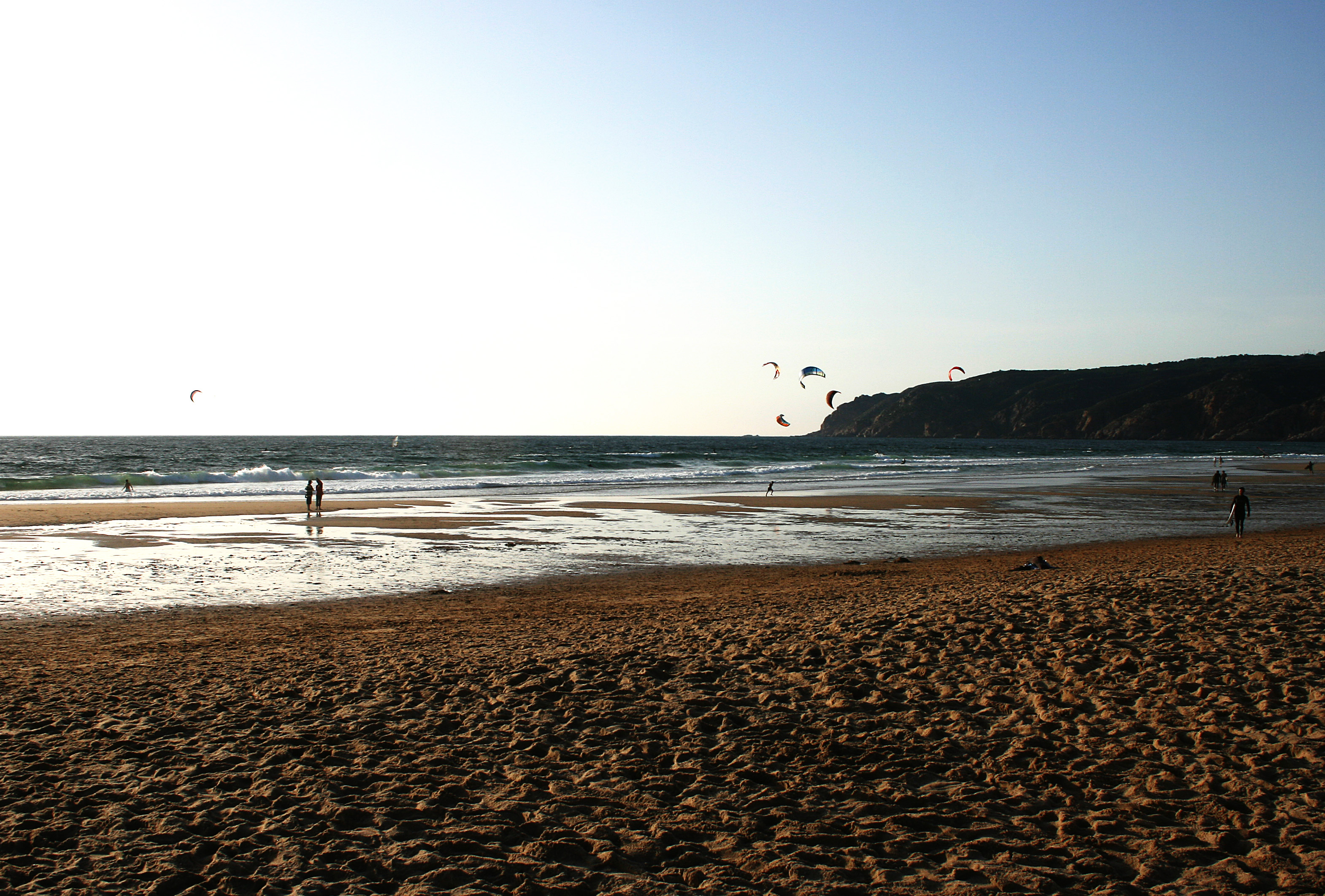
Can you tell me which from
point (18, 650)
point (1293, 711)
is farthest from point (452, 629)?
point (1293, 711)

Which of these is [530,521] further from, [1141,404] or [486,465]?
[1141,404]

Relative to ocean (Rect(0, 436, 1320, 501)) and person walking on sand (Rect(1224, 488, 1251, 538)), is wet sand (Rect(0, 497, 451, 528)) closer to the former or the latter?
ocean (Rect(0, 436, 1320, 501))

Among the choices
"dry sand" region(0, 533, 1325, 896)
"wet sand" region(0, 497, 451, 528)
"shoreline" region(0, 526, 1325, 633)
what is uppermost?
"wet sand" region(0, 497, 451, 528)

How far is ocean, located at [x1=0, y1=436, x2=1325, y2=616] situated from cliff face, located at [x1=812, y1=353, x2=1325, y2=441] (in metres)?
Answer: 102

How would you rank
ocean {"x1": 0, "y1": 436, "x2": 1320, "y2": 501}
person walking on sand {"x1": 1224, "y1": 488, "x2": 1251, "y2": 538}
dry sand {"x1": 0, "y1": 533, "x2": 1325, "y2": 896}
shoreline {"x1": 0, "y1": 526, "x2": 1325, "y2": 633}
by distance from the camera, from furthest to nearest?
1. ocean {"x1": 0, "y1": 436, "x2": 1320, "y2": 501}
2. person walking on sand {"x1": 1224, "y1": 488, "x2": 1251, "y2": 538}
3. shoreline {"x1": 0, "y1": 526, "x2": 1325, "y2": 633}
4. dry sand {"x1": 0, "y1": 533, "x2": 1325, "y2": 896}

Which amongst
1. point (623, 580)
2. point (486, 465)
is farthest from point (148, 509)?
point (486, 465)

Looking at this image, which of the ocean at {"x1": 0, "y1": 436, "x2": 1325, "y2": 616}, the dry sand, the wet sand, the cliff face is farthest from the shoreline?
the cliff face

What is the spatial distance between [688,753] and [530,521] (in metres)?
16.6

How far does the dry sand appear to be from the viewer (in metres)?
3.84

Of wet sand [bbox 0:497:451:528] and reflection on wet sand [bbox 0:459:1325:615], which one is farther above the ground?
wet sand [bbox 0:497:451:528]

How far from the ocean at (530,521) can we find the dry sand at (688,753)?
3.69 meters

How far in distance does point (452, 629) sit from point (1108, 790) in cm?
646

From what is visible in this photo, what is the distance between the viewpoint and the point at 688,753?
5.24 meters

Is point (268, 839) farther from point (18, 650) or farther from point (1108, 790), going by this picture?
point (18, 650)
